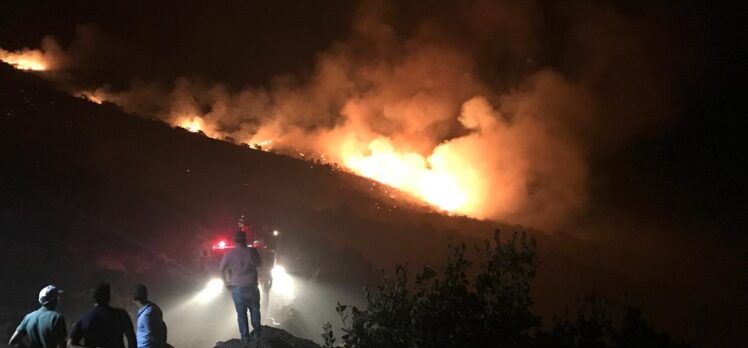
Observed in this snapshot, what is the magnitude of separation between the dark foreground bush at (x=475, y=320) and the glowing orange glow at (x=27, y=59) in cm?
3471

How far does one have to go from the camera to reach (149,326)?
6453 millimetres

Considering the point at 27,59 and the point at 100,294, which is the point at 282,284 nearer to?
the point at 100,294

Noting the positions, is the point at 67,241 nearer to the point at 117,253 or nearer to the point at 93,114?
the point at 117,253

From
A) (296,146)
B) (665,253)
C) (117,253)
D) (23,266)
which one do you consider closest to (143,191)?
(117,253)

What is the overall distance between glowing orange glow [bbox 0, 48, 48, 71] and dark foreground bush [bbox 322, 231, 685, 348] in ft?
114

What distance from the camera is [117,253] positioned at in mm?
14672

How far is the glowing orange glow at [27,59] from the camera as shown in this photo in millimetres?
34375

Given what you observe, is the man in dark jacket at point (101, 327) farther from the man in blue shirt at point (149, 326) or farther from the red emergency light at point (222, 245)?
the red emergency light at point (222, 245)

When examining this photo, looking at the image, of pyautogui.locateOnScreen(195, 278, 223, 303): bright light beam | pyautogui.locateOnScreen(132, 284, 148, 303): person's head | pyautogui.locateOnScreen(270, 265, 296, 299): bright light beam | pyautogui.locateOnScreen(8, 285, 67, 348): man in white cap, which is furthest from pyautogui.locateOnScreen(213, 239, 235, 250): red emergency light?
pyautogui.locateOnScreen(8, 285, 67, 348): man in white cap

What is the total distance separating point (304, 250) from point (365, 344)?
45.9 feet

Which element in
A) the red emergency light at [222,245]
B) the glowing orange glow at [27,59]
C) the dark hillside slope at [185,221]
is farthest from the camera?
A: the glowing orange glow at [27,59]

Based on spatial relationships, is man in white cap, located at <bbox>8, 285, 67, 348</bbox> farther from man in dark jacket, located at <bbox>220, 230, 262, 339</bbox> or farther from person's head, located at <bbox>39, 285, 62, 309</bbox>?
man in dark jacket, located at <bbox>220, 230, 262, 339</bbox>

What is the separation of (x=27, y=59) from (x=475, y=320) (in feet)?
122

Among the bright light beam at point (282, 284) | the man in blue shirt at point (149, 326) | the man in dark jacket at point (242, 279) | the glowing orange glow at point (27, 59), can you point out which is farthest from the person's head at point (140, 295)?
the glowing orange glow at point (27, 59)
